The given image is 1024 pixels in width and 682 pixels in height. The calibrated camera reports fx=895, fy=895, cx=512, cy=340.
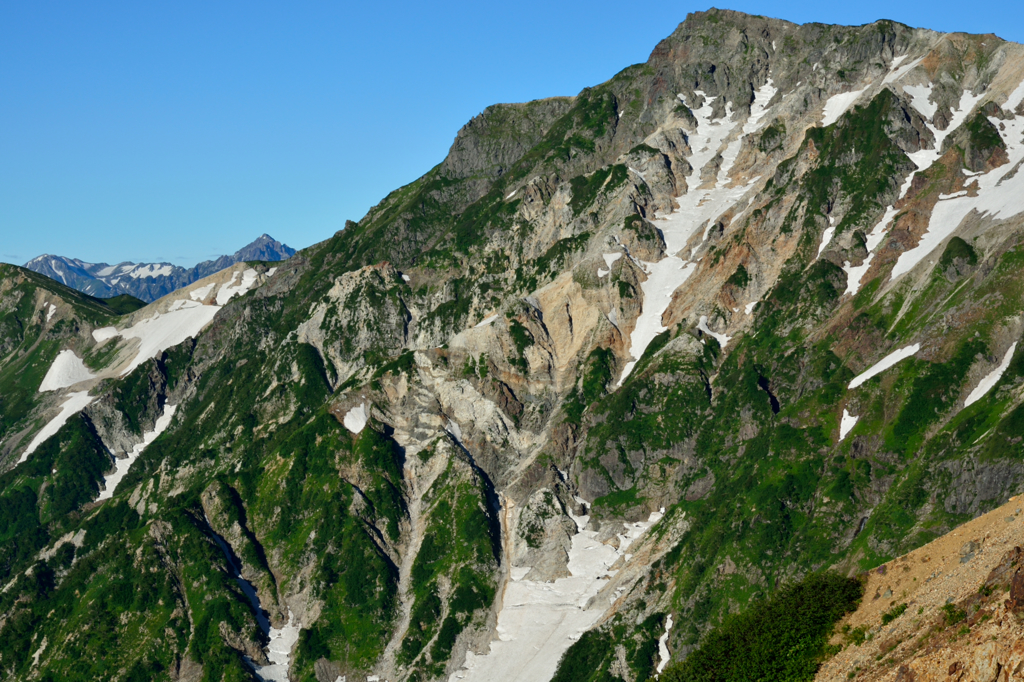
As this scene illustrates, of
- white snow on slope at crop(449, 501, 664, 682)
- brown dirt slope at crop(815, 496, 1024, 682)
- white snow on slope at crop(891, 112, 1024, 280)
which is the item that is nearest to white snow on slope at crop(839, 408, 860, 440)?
white snow on slope at crop(891, 112, 1024, 280)

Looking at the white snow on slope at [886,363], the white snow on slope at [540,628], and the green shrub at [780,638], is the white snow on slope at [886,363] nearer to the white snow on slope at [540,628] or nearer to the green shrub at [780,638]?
the white snow on slope at [540,628]

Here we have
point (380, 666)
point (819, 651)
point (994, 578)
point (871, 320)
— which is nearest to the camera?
point (994, 578)

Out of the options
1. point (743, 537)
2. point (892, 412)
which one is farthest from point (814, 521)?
point (892, 412)

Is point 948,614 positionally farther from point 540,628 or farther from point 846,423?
point 540,628

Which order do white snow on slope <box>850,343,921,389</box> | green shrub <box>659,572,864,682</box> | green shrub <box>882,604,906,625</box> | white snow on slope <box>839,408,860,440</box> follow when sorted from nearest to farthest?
green shrub <box>882,604,906,625</box>
green shrub <box>659,572,864,682</box>
white snow on slope <box>850,343,921,389</box>
white snow on slope <box>839,408,860,440</box>

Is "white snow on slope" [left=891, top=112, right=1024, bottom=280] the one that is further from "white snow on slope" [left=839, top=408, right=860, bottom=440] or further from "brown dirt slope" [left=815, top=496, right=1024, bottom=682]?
"brown dirt slope" [left=815, top=496, right=1024, bottom=682]

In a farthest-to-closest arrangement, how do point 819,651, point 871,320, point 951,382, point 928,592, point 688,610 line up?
point 871,320, point 688,610, point 951,382, point 819,651, point 928,592

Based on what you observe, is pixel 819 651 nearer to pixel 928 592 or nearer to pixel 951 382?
pixel 928 592
